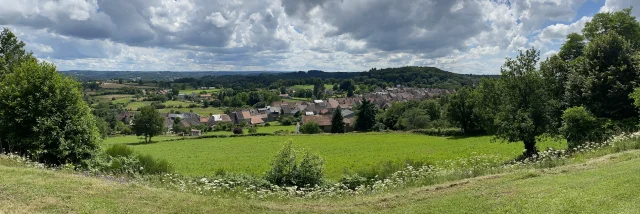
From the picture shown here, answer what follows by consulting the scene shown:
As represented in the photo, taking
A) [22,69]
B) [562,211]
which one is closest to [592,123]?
[562,211]

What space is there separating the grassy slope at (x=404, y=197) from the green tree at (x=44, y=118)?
5.22m

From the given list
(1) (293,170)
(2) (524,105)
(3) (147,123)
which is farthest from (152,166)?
(3) (147,123)

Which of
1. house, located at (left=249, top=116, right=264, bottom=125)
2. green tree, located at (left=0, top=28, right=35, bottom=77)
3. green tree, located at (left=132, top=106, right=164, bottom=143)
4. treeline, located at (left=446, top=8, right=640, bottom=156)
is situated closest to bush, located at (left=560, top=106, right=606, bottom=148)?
treeline, located at (left=446, top=8, right=640, bottom=156)

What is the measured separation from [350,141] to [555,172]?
40.6 metres

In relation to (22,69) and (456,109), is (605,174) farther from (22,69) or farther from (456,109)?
(456,109)

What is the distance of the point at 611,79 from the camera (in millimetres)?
20656

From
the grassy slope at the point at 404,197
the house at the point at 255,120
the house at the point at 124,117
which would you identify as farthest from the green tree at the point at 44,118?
the house at the point at 124,117

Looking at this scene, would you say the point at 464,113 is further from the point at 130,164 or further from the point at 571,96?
the point at 130,164

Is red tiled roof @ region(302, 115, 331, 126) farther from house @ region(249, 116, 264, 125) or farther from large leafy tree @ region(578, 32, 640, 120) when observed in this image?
large leafy tree @ region(578, 32, 640, 120)

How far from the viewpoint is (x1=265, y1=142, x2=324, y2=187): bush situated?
632 inches

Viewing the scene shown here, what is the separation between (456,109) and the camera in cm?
5284

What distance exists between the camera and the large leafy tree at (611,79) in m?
20.5

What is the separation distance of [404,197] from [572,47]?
3157 centimetres

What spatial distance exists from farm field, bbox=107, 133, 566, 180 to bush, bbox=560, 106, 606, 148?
552 centimetres
